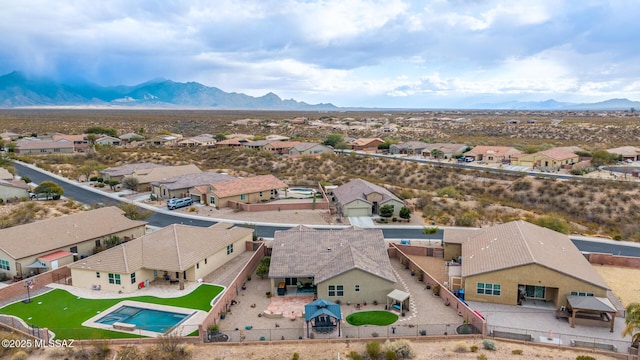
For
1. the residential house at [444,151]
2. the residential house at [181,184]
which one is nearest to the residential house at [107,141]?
the residential house at [181,184]

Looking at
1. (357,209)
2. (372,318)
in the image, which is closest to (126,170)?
(357,209)

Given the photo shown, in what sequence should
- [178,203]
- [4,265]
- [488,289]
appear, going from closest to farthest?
1. [488,289]
2. [4,265]
3. [178,203]

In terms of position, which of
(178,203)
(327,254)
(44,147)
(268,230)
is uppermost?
(44,147)

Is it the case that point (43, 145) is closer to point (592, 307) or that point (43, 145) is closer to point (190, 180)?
point (190, 180)

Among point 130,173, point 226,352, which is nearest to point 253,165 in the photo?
point 130,173

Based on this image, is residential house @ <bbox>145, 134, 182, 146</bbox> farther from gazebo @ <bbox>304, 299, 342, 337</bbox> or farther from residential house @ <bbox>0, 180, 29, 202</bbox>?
gazebo @ <bbox>304, 299, 342, 337</bbox>

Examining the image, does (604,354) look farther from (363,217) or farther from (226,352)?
(363,217)
